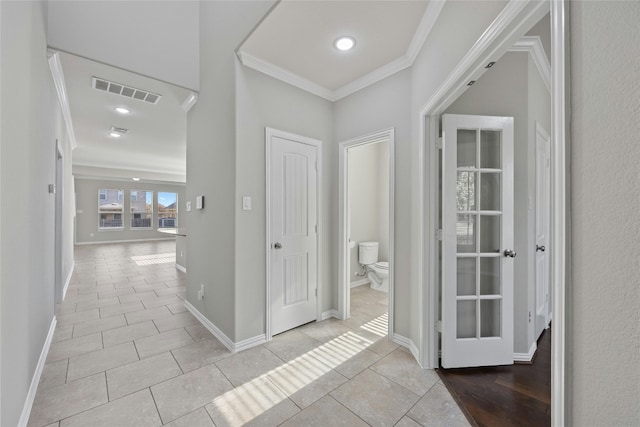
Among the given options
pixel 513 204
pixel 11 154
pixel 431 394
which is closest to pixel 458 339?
pixel 431 394

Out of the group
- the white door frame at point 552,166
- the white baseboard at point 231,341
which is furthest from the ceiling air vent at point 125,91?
the white door frame at point 552,166

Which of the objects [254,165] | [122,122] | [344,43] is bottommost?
[254,165]

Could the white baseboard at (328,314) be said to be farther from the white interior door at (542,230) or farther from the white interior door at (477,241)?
the white interior door at (542,230)

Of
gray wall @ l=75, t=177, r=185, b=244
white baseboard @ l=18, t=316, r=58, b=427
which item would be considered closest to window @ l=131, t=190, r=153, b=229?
gray wall @ l=75, t=177, r=185, b=244

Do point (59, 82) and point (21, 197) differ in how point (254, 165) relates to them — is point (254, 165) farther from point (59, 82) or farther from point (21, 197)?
point (59, 82)

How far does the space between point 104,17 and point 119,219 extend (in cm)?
1042

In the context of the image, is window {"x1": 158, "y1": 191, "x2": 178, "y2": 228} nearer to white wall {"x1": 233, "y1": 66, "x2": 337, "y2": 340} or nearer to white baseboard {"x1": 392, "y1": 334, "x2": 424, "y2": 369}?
white wall {"x1": 233, "y1": 66, "x2": 337, "y2": 340}

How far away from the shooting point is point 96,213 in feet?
33.1

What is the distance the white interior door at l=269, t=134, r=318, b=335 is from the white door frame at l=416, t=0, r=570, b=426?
1.25m

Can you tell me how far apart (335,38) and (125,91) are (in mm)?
2813

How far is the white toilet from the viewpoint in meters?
4.29

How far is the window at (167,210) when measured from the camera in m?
11.6

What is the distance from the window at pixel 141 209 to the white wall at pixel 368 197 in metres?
10.3

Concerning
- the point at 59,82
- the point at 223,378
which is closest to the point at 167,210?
the point at 59,82
